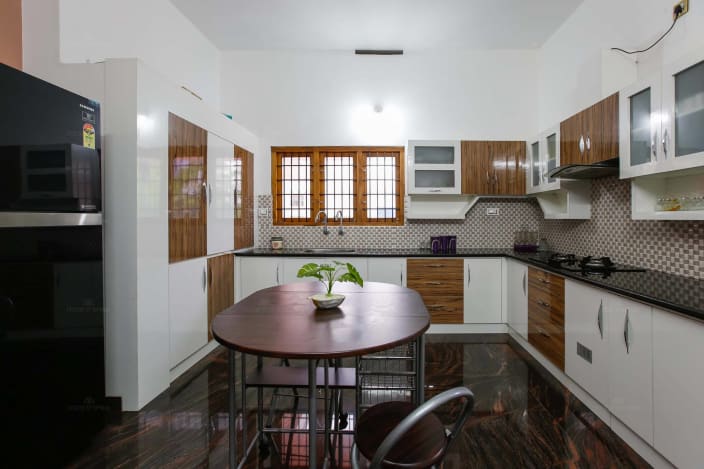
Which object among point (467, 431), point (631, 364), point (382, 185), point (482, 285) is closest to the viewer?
point (631, 364)

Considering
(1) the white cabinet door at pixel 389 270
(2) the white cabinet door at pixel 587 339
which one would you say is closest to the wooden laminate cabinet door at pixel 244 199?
(1) the white cabinet door at pixel 389 270

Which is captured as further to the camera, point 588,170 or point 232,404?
point 588,170

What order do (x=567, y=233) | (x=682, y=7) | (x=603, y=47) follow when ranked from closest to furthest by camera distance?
(x=682, y=7) < (x=603, y=47) < (x=567, y=233)

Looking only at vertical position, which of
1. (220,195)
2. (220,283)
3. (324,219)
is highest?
(220,195)

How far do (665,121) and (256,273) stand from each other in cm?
374

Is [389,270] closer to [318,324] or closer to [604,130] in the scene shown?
[604,130]

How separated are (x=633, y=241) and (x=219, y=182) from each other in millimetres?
3691

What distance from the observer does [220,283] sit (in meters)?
3.74

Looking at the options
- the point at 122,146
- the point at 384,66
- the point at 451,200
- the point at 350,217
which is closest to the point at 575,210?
the point at 451,200

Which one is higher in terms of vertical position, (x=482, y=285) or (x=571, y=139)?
(x=571, y=139)

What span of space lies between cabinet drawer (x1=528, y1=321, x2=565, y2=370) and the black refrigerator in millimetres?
3161

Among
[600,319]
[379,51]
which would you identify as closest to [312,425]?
[600,319]

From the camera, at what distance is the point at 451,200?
15.0 ft

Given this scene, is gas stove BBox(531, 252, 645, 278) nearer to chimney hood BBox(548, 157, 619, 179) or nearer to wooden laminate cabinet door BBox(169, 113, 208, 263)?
chimney hood BBox(548, 157, 619, 179)
